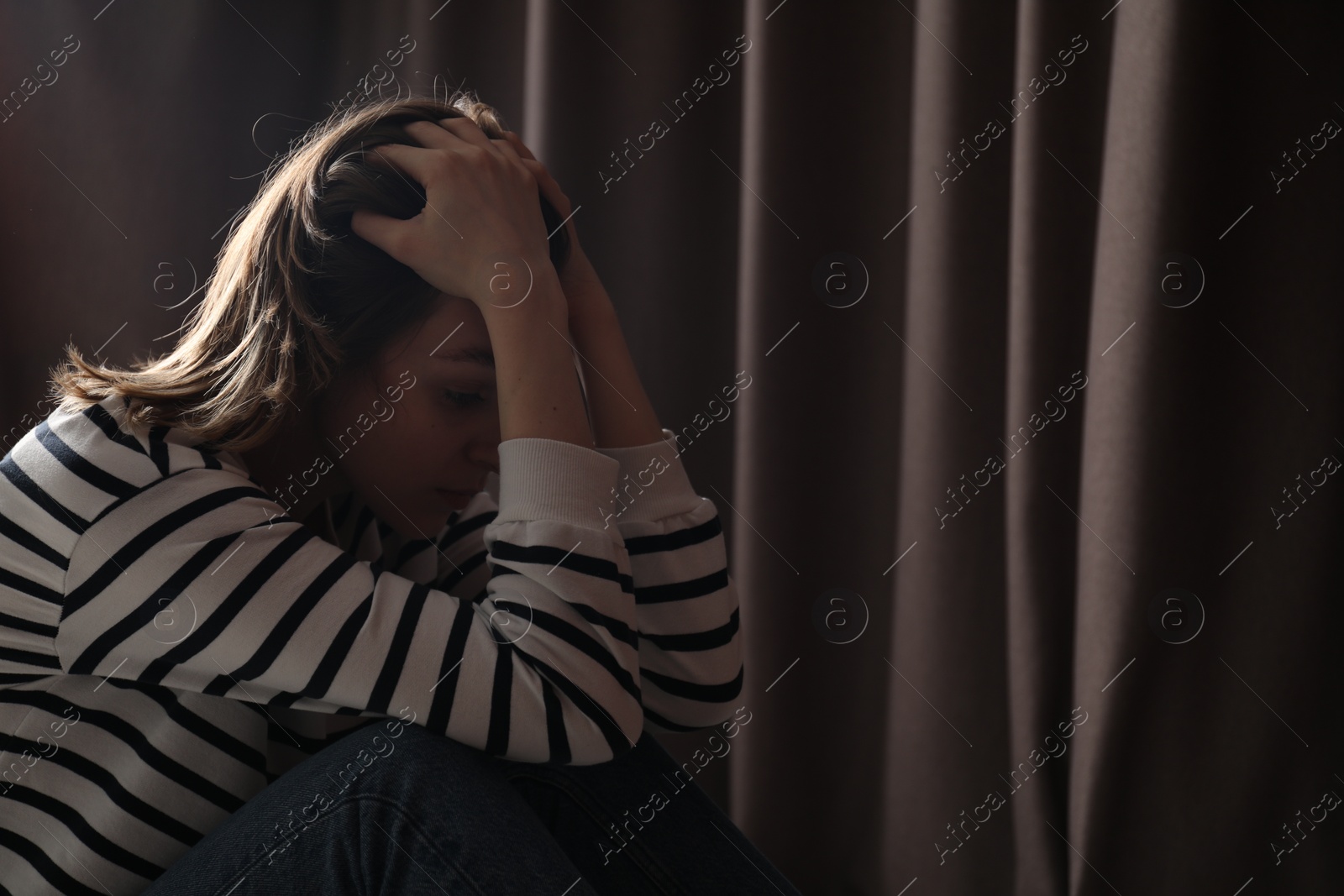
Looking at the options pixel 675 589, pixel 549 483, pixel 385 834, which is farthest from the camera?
pixel 675 589

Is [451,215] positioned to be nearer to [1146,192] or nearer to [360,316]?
[360,316]

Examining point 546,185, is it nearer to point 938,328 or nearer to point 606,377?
point 606,377

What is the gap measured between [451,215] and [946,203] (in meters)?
0.69

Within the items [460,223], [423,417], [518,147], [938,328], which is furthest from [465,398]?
[938,328]

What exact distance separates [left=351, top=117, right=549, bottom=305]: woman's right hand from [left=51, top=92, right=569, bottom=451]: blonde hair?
0.06 ft

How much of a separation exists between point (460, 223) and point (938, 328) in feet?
2.22

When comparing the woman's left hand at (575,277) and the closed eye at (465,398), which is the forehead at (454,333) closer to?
the closed eye at (465,398)

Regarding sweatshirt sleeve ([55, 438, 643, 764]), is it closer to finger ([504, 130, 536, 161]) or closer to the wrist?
the wrist

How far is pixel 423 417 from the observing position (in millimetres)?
767

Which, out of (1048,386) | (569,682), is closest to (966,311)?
(1048,386)

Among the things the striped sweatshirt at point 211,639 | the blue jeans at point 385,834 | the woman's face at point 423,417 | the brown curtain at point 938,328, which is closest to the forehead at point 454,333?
the woman's face at point 423,417

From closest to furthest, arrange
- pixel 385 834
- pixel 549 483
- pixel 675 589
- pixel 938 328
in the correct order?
1. pixel 385 834
2. pixel 549 483
3. pixel 675 589
4. pixel 938 328

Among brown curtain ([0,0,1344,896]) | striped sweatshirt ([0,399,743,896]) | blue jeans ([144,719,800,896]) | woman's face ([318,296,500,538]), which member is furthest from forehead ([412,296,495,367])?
brown curtain ([0,0,1344,896])

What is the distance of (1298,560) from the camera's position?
3.48ft
